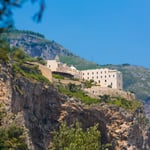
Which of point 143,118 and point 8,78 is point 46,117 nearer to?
point 8,78

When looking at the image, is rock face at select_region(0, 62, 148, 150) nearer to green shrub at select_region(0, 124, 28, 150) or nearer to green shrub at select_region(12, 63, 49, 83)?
green shrub at select_region(12, 63, 49, 83)

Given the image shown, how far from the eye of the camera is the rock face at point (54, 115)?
84.1m

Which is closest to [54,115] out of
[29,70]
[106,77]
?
[29,70]

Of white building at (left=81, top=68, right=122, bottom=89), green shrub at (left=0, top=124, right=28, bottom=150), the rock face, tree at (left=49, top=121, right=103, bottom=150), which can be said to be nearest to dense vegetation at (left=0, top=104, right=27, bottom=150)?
green shrub at (left=0, top=124, right=28, bottom=150)

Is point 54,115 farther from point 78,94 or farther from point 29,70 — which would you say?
point 78,94

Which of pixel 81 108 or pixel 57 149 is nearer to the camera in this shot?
pixel 57 149

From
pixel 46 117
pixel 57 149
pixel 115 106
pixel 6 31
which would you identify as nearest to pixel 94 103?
pixel 115 106

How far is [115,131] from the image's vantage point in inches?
3967

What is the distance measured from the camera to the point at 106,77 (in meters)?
144

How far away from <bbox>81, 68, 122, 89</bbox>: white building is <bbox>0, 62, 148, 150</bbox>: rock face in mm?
31988

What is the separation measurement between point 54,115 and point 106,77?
169 ft

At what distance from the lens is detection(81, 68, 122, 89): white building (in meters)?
142

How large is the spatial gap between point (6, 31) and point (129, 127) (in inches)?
3519

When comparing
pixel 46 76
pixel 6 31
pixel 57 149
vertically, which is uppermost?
pixel 46 76
